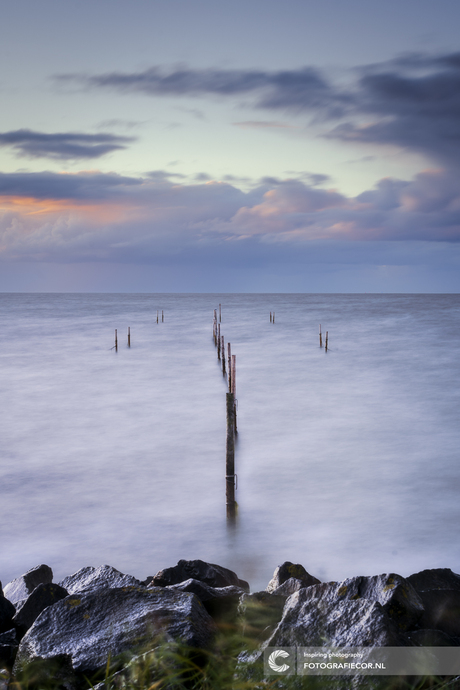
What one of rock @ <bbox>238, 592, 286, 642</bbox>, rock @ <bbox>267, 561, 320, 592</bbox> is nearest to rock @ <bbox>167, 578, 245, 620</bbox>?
rock @ <bbox>238, 592, 286, 642</bbox>

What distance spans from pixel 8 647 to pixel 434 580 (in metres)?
3.91

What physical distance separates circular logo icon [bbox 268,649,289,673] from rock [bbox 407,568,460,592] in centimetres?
213

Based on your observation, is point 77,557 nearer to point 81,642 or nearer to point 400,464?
point 81,642

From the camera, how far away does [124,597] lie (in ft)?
14.7

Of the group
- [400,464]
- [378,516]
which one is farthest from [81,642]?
[400,464]

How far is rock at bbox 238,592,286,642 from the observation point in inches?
166

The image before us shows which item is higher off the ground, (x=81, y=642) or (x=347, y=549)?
(x=81, y=642)

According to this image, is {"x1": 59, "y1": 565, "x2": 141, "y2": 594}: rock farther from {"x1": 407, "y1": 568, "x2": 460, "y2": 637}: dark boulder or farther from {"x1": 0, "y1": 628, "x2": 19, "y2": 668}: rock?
{"x1": 407, "y1": 568, "x2": 460, "y2": 637}: dark boulder

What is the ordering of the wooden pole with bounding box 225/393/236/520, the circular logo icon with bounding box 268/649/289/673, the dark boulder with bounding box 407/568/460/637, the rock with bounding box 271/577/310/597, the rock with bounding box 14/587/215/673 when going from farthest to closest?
the wooden pole with bounding box 225/393/236/520 → the rock with bounding box 271/577/310/597 → the dark boulder with bounding box 407/568/460/637 → the rock with bounding box 14/587/215/673 → the circular logo icon with bounding box 268/649/289/673

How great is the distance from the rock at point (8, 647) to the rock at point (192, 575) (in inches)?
63.9

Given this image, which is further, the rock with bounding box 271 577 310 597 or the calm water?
the calm water

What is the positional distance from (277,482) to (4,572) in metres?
6.06

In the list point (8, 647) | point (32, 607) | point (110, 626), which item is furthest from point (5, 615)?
point (110, 626)

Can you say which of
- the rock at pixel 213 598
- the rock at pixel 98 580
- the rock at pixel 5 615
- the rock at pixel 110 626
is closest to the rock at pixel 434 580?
the rock at pixel 213 598
